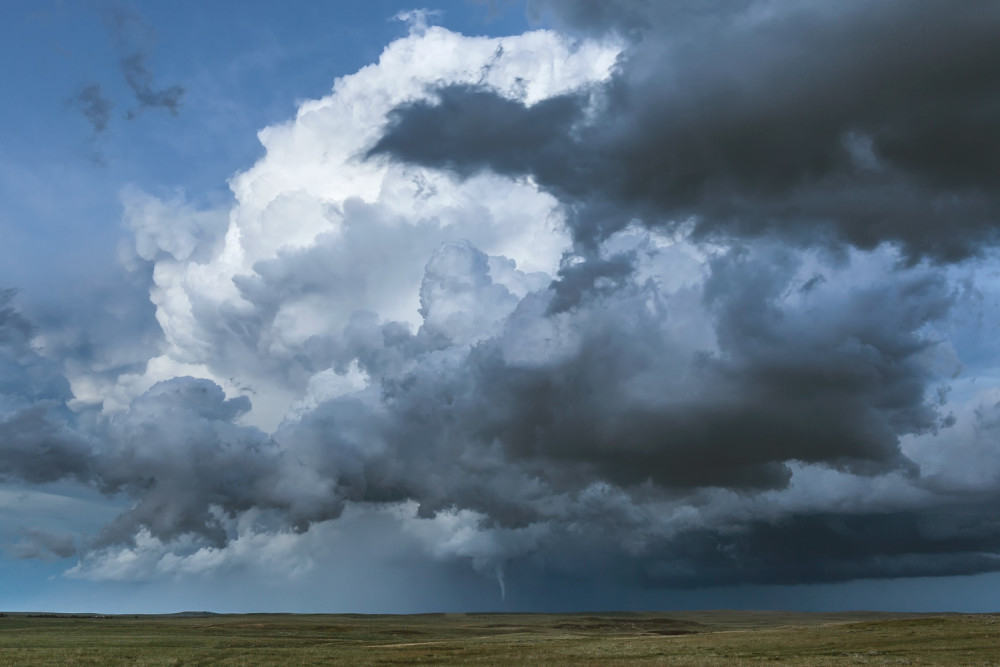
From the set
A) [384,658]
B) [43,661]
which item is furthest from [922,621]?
[43,661]

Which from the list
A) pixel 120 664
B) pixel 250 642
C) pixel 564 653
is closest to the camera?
pixel 120 664

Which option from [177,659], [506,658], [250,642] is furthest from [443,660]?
[250,642]

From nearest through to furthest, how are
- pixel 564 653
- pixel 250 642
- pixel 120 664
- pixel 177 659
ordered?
1. pixel 120 664
2. pixel 177 659
3. pixel 564 653
4. pixel 250 642

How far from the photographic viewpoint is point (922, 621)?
116 meters

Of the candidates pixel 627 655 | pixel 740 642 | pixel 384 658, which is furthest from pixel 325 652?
→ pixel 740 642

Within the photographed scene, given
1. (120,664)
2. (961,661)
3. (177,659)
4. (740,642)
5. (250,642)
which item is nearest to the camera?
(961,661)

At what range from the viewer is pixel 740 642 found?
9731cm

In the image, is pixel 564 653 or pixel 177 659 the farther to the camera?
pixel 564 653

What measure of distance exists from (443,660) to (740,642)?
1362 inches

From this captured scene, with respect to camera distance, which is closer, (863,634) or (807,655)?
(807,655)

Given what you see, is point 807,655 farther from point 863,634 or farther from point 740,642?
point 863,634

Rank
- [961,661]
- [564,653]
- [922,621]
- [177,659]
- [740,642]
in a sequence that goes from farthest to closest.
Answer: [922,621] < [740,642] < [564,653] < [177,659] < [961,661]

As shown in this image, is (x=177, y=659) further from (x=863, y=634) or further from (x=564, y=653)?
(x=863, y=634)

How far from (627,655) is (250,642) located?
2558 inches
